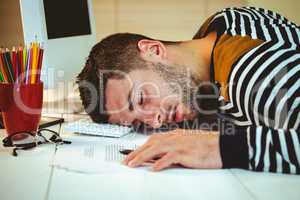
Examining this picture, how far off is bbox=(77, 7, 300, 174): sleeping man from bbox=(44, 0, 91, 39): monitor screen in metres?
0.20

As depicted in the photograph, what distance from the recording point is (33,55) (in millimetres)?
929

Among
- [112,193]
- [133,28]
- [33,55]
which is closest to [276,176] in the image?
[112,193]

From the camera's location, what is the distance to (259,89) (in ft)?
2.65

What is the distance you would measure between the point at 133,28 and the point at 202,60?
1062mm

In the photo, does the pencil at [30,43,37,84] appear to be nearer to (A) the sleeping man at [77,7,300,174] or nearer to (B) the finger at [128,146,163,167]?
(A) the sleeping man at [77,7,300,174]

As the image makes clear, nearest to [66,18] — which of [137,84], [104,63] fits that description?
[104,63]

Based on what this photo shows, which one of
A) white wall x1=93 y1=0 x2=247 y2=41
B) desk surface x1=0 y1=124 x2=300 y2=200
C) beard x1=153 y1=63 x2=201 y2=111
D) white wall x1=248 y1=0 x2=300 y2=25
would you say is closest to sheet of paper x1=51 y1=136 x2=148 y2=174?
desk surface x1=0 y1=124 x2=300 y2=200

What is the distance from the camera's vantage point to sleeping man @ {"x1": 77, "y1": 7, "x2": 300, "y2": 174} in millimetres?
706

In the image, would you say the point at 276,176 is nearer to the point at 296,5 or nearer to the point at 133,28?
the point at 133,28

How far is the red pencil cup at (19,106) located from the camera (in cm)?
89

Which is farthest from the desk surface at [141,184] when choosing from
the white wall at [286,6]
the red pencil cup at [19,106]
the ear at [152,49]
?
the white wall at [286,6]

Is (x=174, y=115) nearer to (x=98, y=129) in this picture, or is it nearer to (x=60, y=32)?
(x=98, y=129)

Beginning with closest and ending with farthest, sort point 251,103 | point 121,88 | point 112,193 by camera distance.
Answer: point 112,193
point 251,103
point 121,88

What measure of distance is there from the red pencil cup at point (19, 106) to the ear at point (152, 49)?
348 mm
